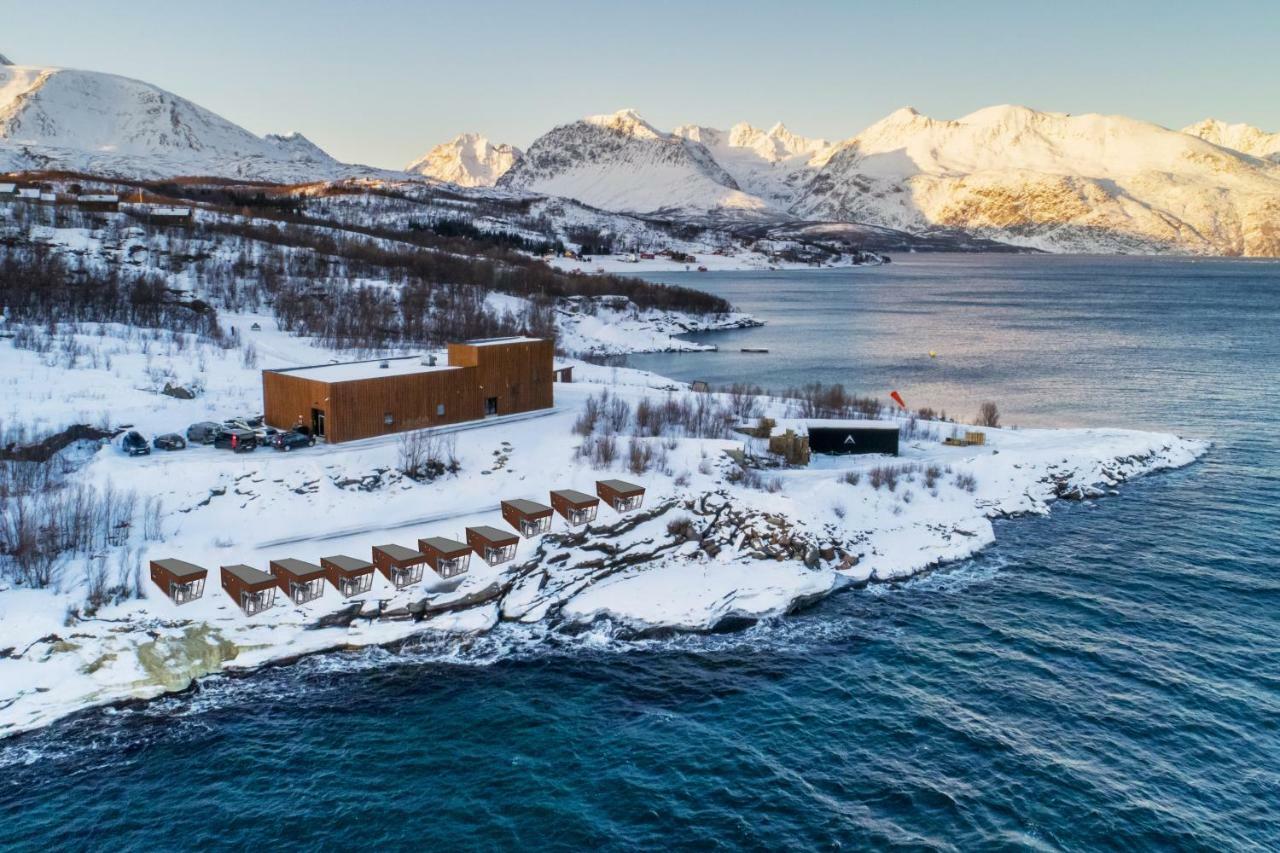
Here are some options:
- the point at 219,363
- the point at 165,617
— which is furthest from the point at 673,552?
the point at 219,363

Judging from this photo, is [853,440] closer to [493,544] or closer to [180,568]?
[493,544]

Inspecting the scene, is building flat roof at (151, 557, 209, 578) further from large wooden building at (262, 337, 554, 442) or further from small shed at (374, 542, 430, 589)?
large wooden building at (262, 337, 554, 442)

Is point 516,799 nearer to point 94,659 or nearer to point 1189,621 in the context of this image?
point 94,659

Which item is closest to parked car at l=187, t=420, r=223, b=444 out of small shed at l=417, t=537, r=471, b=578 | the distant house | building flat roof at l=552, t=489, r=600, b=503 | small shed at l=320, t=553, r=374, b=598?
small shed at l=320, t=553, r=374, b=598

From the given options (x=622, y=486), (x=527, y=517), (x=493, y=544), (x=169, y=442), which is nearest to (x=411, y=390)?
(x=169, y=442)

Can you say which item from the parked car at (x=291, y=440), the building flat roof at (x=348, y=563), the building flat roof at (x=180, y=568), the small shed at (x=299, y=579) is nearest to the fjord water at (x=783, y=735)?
the small shed at (x=299, y=579)
